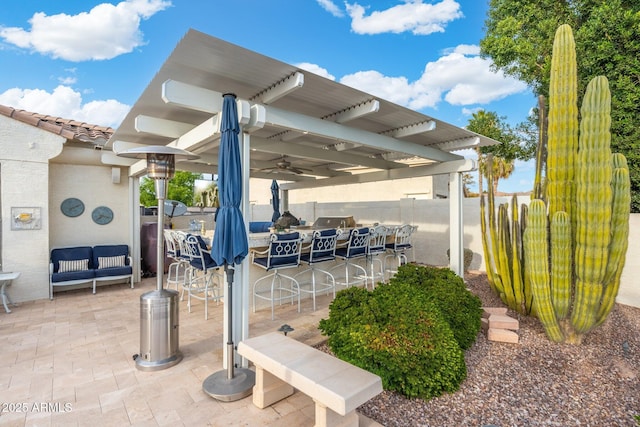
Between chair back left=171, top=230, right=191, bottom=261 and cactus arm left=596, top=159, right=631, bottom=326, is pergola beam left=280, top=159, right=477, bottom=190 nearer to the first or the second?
cactus arm left=596, top=159, right=631, bottom=326

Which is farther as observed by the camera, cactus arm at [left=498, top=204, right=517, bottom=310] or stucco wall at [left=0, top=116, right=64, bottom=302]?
stucco wall at [left=0, top=116, right=64, bottom=302]

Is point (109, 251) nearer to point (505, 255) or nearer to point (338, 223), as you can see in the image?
point (338, 223)

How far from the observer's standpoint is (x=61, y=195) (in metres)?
6.12

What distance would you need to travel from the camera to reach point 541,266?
3570mm

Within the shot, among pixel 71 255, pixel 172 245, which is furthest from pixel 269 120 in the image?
pixel 71 255

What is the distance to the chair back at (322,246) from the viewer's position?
15.9ft

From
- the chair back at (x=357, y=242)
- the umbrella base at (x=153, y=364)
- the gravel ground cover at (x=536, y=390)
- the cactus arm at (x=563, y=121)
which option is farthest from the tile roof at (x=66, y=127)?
the cactus arm at (x=563, y=121)

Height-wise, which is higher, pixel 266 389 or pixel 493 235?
pixel 493 235

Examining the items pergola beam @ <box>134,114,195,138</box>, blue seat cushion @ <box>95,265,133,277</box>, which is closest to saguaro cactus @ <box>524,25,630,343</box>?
pergola beam @ <box>134,114,195,138</box>

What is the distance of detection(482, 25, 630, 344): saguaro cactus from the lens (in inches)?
131

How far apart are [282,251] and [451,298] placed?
2209mm

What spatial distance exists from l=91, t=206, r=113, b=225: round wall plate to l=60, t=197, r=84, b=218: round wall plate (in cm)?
23

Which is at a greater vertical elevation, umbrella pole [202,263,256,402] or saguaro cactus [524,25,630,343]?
saguaro cactus [524,25,630,343]

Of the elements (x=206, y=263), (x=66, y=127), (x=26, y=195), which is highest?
(x=66, y=127)
